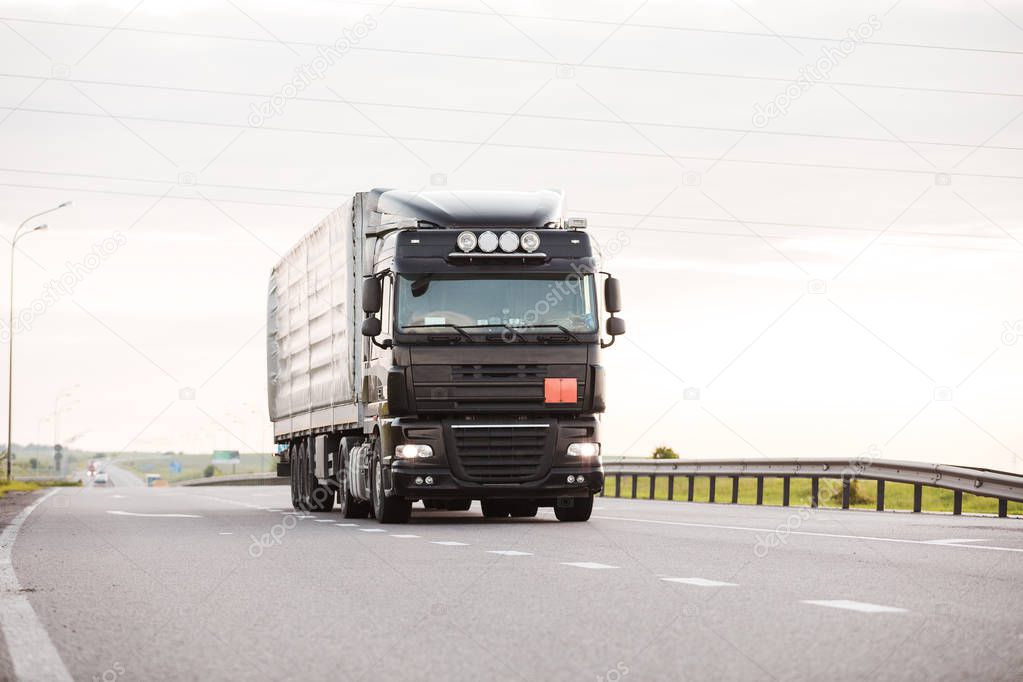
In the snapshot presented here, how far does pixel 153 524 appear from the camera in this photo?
2092 cm

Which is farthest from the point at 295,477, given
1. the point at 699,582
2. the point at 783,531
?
the point at 699,582

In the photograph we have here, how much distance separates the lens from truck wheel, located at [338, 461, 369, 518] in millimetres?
22062

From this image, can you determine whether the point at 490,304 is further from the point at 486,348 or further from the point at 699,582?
the point at 699,582

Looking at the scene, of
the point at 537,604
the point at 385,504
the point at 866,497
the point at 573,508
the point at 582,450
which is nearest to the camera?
the point at 537,604

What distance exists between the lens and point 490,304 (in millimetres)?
18625

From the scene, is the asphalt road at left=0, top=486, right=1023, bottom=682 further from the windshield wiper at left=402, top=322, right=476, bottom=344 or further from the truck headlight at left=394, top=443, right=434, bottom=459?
the windshield wiper at left=402, top=322, right=476, bottom=344

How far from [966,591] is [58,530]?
493 inches

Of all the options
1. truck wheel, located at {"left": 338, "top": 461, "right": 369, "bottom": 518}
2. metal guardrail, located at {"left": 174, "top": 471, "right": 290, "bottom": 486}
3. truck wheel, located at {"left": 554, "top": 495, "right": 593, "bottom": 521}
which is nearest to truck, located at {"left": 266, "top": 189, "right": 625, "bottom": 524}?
truck wheel, located at {"left": 554, "top": 495, "right": 593, "bottom": 521}

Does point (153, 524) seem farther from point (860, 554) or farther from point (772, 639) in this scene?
point (772, 639)

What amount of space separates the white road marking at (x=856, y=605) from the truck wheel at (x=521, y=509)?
12.9 metres

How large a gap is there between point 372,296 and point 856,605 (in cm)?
1078

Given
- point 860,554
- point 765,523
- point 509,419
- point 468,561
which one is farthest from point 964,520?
point 468,561

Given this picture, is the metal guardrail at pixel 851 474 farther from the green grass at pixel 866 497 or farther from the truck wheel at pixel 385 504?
the truck wheel at pixel 385 504

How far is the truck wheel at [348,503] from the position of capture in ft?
72.4
